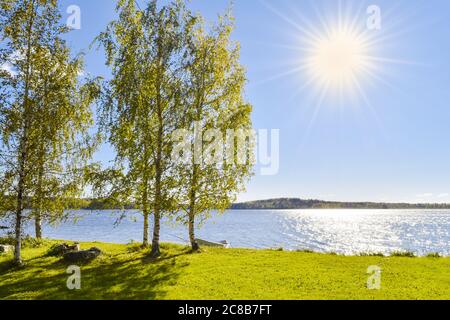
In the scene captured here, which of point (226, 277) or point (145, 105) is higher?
point (145, 105)

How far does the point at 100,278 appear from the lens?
18156mm

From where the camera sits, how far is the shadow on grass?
15.3 m

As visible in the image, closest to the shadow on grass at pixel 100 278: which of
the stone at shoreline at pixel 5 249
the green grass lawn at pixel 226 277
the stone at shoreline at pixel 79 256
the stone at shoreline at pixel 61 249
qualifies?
the green grass lawn at pixel 226 277

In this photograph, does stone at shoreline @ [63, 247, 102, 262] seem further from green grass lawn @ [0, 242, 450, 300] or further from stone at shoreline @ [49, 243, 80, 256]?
stone at shoreline @ [49, 243, 80, 256]

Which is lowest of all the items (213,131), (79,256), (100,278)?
(100,278)

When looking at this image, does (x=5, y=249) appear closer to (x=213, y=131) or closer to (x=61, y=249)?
(x=61, y=249)

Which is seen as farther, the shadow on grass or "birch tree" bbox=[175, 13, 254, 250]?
"birch tree" bbox=[175, 13, 254, 250]

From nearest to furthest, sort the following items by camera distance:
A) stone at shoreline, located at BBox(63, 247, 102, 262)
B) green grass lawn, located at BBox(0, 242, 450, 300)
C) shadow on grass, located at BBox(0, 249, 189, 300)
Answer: shadow on grass, located at BBox(0, 249, 189, 300), green grass lawn, located at BBox(0, 242, 450, 300), stone at shoreline, located at BBox(63, 247, 102, 262)

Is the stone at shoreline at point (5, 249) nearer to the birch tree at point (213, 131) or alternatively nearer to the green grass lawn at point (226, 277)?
the green grass lawn at point (226, 277)

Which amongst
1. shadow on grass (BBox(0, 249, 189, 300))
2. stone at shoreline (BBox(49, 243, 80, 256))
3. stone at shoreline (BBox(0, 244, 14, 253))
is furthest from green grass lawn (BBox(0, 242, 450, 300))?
stone at shoreline (BBox(0, 244, 14, 253))

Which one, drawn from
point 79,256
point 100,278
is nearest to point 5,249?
point 79,256

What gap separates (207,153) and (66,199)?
31.7ft

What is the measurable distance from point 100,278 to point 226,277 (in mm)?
6415

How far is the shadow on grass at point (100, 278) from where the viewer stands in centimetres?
1527
